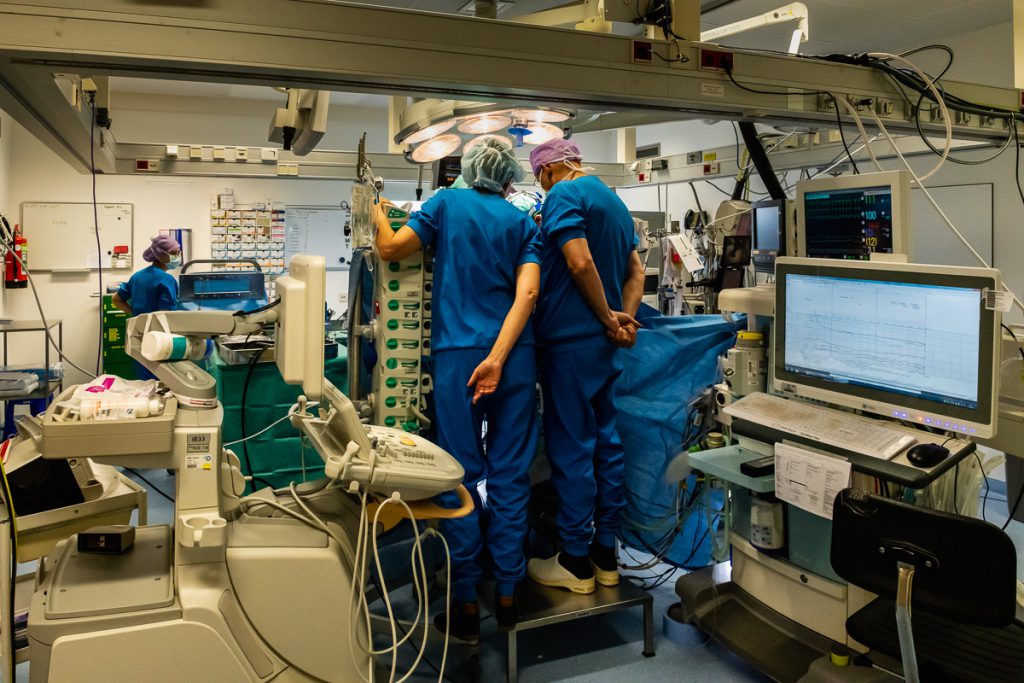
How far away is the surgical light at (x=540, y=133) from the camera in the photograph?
9.98ft

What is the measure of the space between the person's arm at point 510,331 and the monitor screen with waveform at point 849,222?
3.22ft

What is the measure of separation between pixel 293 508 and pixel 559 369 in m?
1.11

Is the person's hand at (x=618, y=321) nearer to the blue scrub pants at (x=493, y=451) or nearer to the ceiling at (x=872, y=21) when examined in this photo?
the blue scrub pants at (x=493, y=451)

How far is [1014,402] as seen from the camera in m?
2.25

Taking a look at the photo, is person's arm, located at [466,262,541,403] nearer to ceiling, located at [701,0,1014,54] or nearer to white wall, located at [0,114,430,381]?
ceiling, located at [701,0,1014,54]

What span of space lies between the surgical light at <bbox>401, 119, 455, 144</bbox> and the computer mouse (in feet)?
6.13

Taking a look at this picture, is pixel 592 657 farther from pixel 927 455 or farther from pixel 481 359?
pixel 927 455

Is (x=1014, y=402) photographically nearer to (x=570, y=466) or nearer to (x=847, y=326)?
(x=847, y=326)

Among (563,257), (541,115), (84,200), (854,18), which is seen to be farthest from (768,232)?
(84,200)

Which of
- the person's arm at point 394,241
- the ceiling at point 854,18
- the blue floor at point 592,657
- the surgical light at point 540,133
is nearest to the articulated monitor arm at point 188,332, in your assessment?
the person's arm at point 394,241

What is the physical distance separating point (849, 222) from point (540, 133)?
135 cm

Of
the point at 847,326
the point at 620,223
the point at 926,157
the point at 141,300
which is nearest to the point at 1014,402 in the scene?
the point at 847,326

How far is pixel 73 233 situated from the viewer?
643cm

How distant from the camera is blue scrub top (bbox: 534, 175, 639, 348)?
2.56 m
